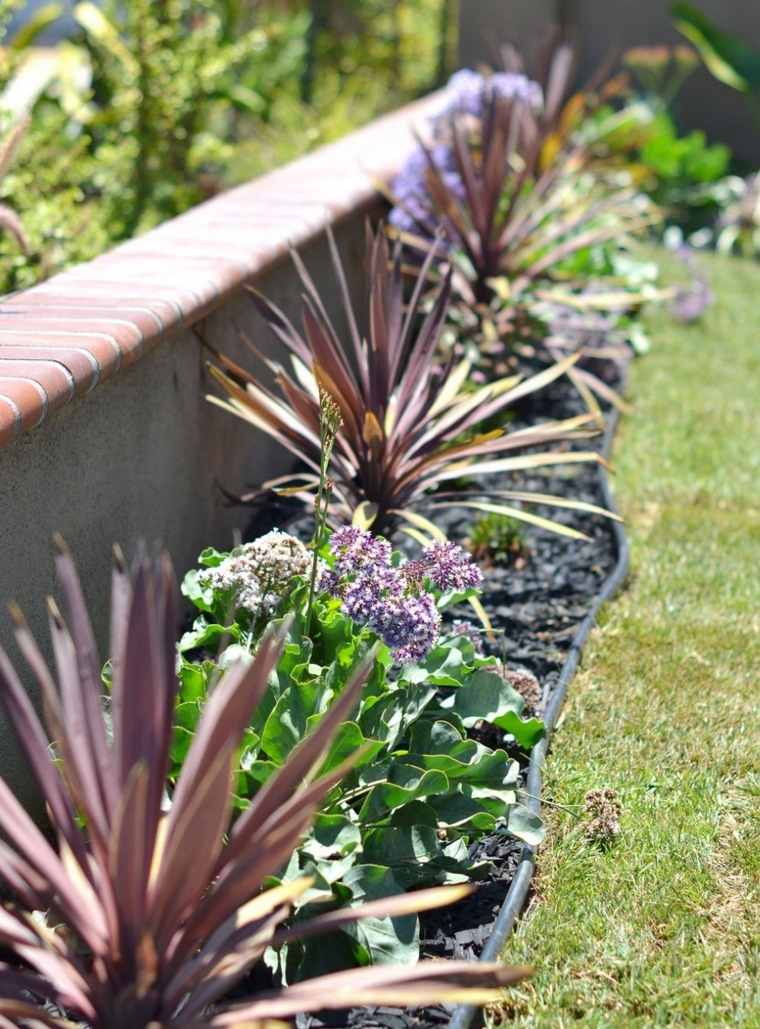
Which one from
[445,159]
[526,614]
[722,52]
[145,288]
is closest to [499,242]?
[445,159]

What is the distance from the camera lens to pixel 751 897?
254cm

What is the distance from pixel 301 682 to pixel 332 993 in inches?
34.7

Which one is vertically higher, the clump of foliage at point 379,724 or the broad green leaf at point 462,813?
the clump of foliage at point 379,724

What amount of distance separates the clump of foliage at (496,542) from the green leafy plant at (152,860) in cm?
217

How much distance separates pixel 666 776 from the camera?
2.96 metres

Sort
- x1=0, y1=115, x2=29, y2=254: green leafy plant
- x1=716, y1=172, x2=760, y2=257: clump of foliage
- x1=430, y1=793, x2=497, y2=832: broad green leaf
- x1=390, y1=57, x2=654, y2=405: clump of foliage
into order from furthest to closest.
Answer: x1=716, y1=172, x2=760, y2=257: clump of foliage, x1=390, y1=57, x2=654, y2=405: clump of foliage, x1=0, y1=115, x2=29, y2=254: green leafy plant, x1=430, y1=793, x2=497, y2=832: broad green leaf

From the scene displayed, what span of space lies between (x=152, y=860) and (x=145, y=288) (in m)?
1.88

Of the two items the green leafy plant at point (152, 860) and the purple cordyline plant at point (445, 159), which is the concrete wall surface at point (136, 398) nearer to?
the purple cordyline plant at point (445, 159)

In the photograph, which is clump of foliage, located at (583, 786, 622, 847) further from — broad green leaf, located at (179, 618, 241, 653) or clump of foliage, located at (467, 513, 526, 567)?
clump of foliage, located at (467, 513, 526, 567)

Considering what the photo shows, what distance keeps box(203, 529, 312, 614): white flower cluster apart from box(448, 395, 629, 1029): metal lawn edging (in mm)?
697

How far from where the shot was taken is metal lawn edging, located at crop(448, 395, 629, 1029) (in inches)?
91.8

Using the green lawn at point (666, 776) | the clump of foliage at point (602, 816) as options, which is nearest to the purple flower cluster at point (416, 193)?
the green lawn at point (666, 776)

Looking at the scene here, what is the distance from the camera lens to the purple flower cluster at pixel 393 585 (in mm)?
2578

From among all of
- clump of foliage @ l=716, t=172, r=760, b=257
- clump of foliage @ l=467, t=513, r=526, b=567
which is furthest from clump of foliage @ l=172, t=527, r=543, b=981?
clump of foliage @ l=716, t=172, r=760, b=257
